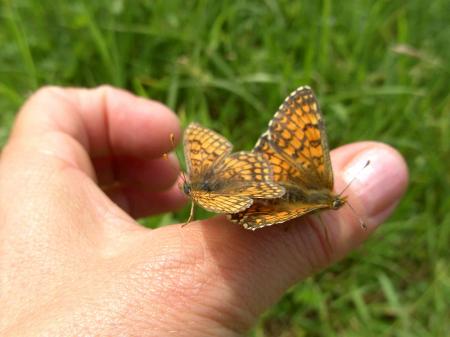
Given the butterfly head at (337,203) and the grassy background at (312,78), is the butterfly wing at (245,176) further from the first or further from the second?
the grassy background at (312,78)

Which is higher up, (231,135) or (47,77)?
(47,77)

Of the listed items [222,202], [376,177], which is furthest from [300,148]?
[222,202]

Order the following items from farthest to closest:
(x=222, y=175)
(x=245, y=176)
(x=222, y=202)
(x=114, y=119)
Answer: (x=114, y=119) < (x=222, y=175) < (x=245, y=176) < (x=222, y=202)

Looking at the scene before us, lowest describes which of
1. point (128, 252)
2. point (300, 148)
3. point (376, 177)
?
point (128, 252)

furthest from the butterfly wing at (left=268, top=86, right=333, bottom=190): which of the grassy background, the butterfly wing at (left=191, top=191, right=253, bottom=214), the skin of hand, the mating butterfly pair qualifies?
the grassy background

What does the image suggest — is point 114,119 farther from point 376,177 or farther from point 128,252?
point 376,177

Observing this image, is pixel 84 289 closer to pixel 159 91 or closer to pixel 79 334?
pixel 79 334

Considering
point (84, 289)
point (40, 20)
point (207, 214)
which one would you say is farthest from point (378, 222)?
point (40, 20)
